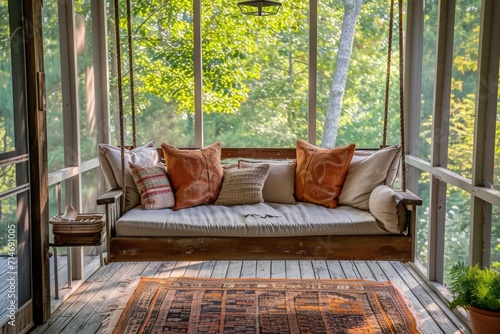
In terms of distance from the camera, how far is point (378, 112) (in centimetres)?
567

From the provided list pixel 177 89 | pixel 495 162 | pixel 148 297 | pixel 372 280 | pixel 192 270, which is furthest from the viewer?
pixel 177 89

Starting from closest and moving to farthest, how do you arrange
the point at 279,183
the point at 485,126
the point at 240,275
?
the point at 485,126, the point at 279,183, the point at 240,275

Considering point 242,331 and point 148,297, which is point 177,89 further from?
point 242,331

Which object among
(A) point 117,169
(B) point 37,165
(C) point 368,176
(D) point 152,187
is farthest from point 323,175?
(B) point 37,165

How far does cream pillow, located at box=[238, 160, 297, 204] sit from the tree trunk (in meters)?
1.19

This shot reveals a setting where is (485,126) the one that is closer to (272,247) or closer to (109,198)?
(272,247)

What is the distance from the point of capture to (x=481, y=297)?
309 cm

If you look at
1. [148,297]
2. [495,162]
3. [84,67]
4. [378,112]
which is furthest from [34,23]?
[378,112]

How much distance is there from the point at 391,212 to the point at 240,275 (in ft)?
5.29

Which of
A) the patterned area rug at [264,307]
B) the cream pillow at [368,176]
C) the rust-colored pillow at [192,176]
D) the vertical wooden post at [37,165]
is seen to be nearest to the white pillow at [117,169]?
the rust-colored pillow at [192,176]

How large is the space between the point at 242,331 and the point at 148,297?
2.90 feet

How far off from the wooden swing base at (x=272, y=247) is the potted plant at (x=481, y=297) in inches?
15.6

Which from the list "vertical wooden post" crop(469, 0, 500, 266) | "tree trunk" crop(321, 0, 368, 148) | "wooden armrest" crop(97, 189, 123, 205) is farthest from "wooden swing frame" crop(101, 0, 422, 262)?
"tree trunk" crop(321, 0, 368, 148)

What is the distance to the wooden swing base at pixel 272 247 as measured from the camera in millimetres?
3506
